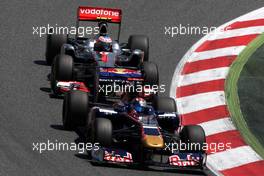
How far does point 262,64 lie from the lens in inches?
993

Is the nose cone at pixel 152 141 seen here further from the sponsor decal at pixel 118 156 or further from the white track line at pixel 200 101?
the white track line at pixel 200 101

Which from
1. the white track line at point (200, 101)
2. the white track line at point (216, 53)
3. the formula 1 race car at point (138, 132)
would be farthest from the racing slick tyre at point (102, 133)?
the white track line at point (216, 53)

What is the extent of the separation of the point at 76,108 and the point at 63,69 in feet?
7.87

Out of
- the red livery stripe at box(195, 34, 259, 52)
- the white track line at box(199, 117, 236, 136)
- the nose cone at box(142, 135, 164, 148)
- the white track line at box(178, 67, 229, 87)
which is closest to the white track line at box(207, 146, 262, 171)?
the white track line at box(199, 117, 236, 136)

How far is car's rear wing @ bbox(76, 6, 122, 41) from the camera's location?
25000 millimetres

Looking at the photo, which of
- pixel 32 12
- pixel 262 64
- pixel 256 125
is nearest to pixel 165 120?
pixel 256 125

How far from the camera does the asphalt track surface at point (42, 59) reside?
18828 mm

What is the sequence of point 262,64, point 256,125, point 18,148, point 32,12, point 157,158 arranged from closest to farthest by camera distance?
point 18,148 < point 157,158 < point 256,125 < point 262,64 < point 32,12

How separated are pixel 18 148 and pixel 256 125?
546 centimetres

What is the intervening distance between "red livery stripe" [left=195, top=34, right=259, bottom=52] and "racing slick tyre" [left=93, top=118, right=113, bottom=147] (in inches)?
313

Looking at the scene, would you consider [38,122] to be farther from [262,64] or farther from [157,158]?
[262,64]

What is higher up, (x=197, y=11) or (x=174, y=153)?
(x=197, y=11)

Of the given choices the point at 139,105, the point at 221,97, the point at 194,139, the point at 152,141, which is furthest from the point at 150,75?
the point at 152,141

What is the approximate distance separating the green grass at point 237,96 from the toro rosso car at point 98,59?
1.82m
